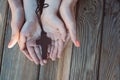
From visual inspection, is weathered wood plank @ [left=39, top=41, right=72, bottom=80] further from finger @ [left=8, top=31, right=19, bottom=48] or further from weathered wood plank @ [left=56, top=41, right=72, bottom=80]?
finger @ [left=8, top=31, right=19, bottom=48]

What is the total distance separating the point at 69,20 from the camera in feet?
4.91

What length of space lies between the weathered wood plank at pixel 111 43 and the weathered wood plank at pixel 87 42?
0.8 inches

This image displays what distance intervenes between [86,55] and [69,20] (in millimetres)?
141

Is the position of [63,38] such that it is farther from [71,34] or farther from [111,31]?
[111,31]

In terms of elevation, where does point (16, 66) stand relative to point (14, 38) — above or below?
below

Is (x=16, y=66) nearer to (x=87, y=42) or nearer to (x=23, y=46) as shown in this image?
(x=23, y=46)

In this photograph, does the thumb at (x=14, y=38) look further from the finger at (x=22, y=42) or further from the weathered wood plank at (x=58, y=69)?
the weathered wood plank at (x=58, y=69)

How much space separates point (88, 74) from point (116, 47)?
0.14m

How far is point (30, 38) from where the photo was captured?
1484mm

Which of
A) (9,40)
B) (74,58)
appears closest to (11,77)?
(9,40)

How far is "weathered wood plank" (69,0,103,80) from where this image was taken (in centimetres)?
153

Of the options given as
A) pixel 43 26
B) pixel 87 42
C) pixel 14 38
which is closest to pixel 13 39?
pixel 14 38

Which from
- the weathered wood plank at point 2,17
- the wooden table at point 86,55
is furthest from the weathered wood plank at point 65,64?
the weathered wood plank at point 2,17

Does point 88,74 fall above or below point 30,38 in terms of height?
below
